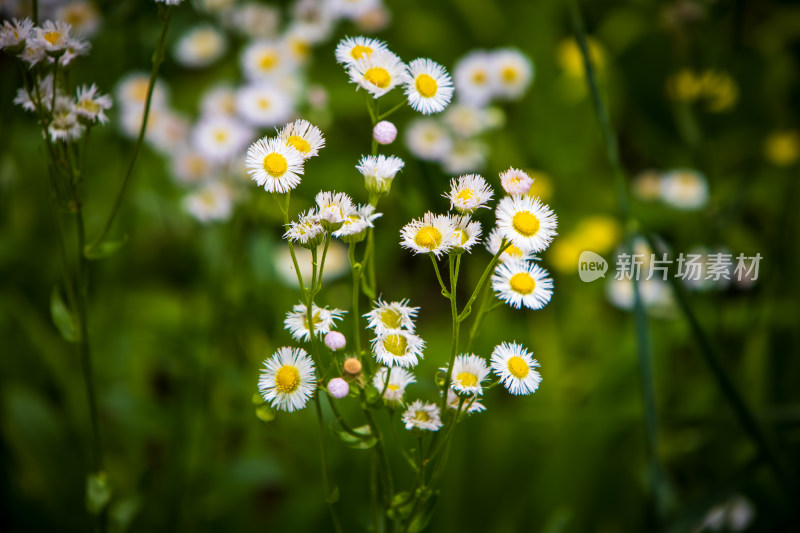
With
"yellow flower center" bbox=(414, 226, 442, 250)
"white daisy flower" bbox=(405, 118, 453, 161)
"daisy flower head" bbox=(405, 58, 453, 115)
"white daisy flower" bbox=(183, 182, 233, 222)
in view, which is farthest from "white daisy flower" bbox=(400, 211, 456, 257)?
"white daisy flower" bbox=(183, 182, 233, 222)

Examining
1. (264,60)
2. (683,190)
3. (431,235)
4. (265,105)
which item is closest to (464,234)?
(431,235)

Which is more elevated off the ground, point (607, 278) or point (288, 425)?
point (607, 278)

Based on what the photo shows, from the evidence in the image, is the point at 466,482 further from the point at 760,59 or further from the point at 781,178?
the point at 760,59

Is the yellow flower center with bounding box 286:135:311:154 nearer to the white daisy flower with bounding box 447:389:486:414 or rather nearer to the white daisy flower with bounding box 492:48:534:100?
the white daisy flower with bounding box 447:389:486:414

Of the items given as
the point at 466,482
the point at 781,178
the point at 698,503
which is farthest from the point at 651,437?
the point at 781,178

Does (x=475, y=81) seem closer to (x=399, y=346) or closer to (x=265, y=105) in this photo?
(x=265, y=105)

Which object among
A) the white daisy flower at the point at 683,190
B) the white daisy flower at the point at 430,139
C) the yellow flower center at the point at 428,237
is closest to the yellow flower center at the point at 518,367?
the yellow flower center at the point at 428,237
